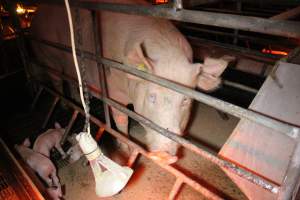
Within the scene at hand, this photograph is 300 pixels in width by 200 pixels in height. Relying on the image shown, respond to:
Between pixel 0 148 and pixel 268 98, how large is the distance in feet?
10.8

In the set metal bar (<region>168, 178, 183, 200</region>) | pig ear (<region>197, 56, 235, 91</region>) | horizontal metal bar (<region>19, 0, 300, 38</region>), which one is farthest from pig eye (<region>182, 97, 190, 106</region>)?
horizontal metal bar (<region>19, 0, 300, 38</region>)

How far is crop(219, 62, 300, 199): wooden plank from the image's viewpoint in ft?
4.99

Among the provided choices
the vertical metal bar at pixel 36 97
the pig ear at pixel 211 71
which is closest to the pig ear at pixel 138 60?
the pig ear at pixel 211 71

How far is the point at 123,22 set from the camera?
2.99m

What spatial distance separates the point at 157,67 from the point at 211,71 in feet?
1.72

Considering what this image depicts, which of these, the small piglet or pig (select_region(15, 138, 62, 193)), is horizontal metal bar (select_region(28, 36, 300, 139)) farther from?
the small piglet

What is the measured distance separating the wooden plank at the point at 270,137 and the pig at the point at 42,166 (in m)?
2.32

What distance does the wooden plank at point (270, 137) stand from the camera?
1.52 meters

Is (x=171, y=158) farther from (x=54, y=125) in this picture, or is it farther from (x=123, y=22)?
(x=54, y=125)

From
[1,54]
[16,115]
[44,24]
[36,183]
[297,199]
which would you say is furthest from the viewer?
[1,54]

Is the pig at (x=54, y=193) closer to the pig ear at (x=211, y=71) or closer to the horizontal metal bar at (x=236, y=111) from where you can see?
the horizontal metal bar at (x=236, y=111)

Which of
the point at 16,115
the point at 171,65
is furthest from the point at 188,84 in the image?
the point at 16,115

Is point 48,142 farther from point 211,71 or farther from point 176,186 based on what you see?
point 211,71

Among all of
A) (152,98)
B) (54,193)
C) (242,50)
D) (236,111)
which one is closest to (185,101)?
(152,98)
